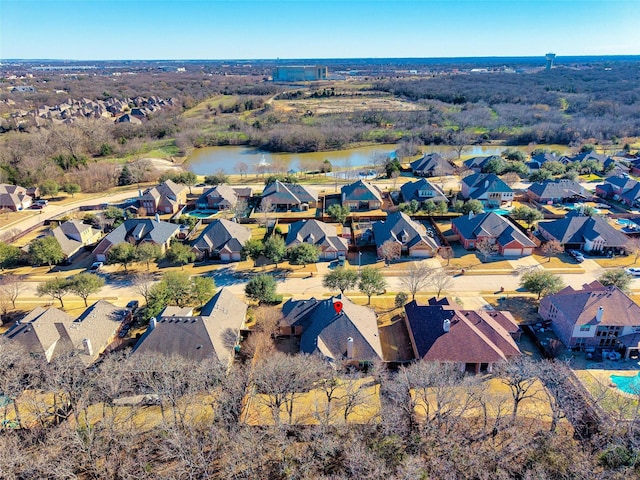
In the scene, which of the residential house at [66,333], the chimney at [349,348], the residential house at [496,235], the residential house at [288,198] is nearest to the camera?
the chimney at [349,348]

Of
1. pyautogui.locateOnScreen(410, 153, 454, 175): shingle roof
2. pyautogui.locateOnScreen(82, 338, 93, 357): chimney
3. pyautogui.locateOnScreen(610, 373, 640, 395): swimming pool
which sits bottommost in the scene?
pyautogui.locateOnScreen(610, 373, 640, 395): swimming pool

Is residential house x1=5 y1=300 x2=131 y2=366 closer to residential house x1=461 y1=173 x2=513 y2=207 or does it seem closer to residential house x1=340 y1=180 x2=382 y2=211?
residential house x1=340 y1=180 x2=382 y2=211

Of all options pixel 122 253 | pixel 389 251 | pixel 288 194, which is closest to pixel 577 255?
pixel 389 251

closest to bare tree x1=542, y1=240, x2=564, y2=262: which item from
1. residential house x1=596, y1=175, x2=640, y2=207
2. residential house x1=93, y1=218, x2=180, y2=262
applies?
residential house x1=596, y1=175, x2=640, y2=207

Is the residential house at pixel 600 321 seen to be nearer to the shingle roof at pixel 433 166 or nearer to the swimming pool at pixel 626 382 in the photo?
the swimming pool at pixel 626 382

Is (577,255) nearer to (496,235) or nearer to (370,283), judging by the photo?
(496,235)

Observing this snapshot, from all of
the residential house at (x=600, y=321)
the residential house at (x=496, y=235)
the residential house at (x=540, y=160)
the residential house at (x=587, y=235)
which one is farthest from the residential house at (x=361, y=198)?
the residential house at (x=540, y=160)

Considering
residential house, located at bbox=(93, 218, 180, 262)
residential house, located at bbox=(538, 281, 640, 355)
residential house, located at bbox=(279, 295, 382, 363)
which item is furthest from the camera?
residential house, located at bbox=(93, 218, 180, 262)
